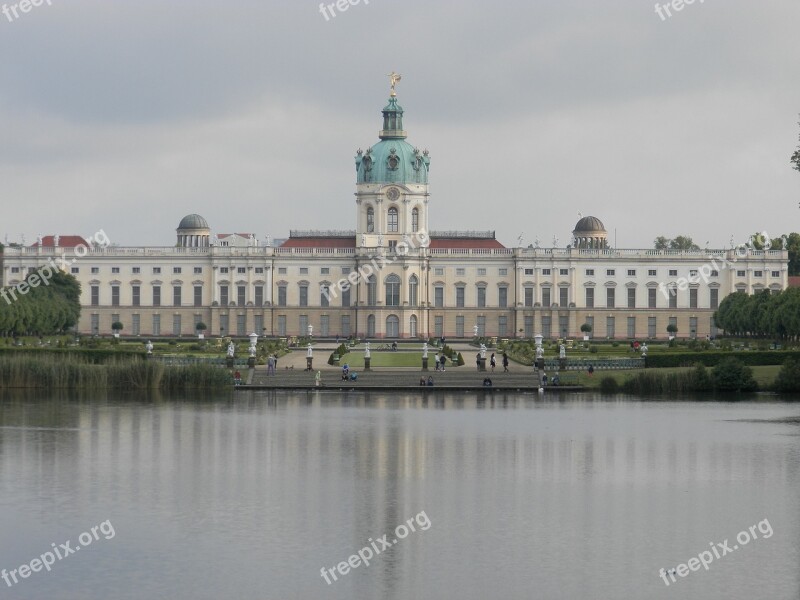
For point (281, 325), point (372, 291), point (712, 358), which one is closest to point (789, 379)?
point (712, 358)

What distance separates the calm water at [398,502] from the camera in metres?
27.2

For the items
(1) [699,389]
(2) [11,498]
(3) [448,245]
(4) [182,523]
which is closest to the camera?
(4) [182,523]

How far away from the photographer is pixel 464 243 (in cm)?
11919

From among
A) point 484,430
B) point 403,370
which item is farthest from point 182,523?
point 403,370

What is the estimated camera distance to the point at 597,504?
3384cm

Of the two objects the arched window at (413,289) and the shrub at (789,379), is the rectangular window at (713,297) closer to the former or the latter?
the arched window at (413,289)

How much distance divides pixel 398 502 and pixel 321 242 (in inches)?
3385

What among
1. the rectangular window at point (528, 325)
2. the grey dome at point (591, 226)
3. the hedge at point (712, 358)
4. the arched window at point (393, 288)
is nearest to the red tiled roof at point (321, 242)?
the arched window at point (393, 288)

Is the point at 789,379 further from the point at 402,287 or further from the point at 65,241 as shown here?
the point at 65,241

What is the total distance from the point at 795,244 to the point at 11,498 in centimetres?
11143

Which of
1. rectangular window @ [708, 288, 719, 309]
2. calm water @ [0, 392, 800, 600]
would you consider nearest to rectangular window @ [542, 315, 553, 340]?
rectangular window @ [708, 288, 719, 309]

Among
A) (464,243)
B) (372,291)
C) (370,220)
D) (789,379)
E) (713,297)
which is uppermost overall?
(370,220)

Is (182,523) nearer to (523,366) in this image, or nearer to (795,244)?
(523,366)

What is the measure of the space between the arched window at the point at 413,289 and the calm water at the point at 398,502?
6183cm
